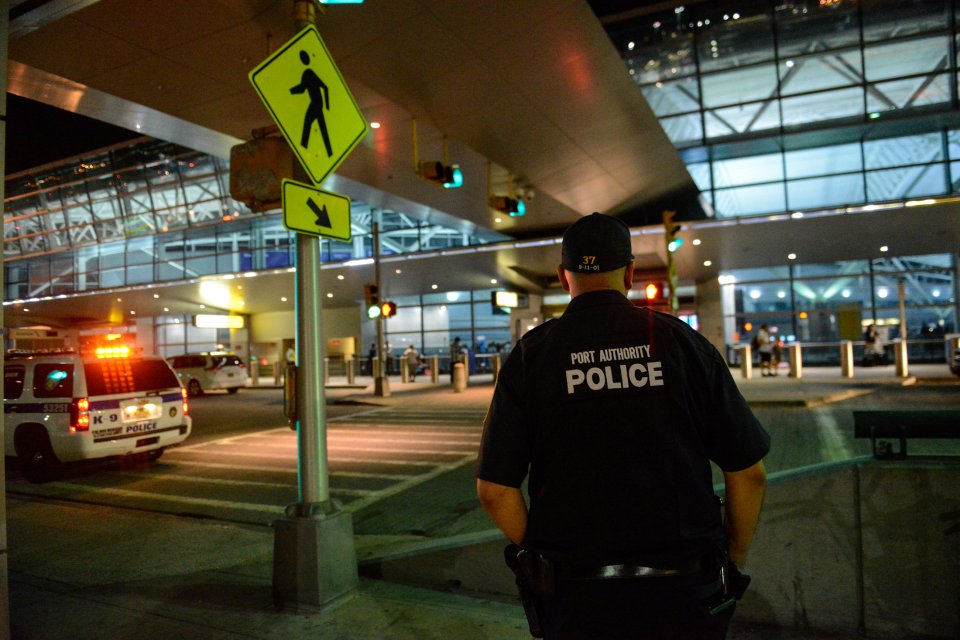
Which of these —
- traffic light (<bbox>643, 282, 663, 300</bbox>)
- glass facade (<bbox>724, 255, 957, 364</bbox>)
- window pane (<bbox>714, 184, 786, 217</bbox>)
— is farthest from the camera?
glass facade (<bbox>724, 255, 957, 364</bbox>)

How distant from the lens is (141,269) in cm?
3606

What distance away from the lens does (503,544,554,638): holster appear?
183cm

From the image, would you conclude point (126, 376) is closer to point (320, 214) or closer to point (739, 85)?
point (320, 214)

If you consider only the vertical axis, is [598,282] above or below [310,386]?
above

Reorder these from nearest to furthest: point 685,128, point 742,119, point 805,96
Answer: point 805,96, point 742,119, point 685,128

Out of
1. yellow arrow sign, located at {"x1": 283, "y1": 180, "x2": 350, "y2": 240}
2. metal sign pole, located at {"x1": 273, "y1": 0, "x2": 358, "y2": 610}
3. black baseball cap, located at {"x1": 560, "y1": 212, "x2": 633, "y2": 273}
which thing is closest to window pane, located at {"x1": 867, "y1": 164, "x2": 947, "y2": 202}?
yellow arrow sign, located at {"x1": 283, "y1": 180, "x2": 350, "y2": 240}

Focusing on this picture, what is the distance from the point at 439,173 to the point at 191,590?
820 cm

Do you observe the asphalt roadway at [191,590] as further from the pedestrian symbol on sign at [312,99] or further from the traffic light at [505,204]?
the traffic light at [505,204]

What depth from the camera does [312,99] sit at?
4.34m

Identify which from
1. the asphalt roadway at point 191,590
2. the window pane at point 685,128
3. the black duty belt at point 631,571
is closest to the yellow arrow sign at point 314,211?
the asphalt roadway at point 191,590

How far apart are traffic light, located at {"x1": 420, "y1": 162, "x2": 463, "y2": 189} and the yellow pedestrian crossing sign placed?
6.54m

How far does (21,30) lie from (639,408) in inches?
190

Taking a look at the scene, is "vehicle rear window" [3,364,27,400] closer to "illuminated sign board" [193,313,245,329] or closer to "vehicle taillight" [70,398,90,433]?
"vehicle taillight" [70,398,90,433]

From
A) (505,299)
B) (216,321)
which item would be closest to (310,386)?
(505,299)
